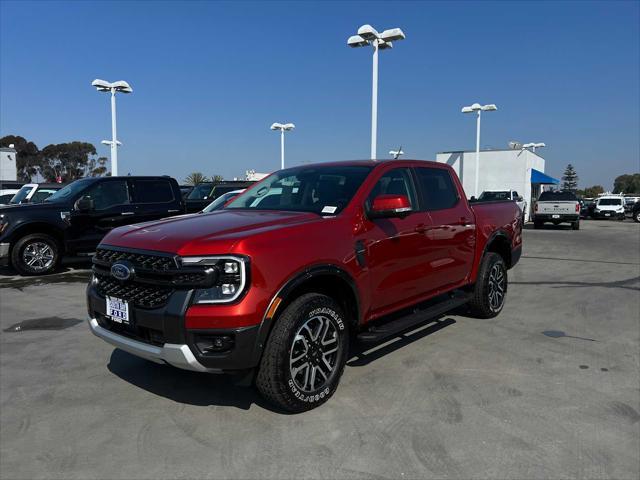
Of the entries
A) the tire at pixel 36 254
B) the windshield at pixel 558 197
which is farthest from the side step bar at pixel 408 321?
the windshield at pixel 558 197

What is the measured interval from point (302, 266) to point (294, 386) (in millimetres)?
832

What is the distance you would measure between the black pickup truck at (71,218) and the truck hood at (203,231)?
247 inches

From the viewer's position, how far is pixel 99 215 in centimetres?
969

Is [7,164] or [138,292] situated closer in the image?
[138,292]

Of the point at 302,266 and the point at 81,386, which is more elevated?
the point at 302,266

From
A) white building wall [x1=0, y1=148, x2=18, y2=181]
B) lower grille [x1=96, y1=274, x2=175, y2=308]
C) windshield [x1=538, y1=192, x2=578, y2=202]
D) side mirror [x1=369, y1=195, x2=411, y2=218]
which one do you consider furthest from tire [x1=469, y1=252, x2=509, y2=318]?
white building wall [x1=0, y1=148, x2=18, y2=181]

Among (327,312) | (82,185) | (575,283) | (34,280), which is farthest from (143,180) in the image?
(575,283)

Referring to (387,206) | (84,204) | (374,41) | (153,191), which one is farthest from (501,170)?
(387,206)

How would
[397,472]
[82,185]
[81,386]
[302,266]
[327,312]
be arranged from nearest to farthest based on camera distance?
[397,472], [302,266], [327,312], [81,386], [82,185]

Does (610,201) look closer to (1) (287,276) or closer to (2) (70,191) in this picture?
(2) (70,191)

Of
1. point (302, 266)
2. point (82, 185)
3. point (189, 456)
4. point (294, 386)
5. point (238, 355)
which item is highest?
point (82, 185)

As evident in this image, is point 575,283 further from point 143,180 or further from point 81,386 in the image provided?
point 143,180

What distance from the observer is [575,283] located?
8.60m

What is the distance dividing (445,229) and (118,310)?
313 cm
